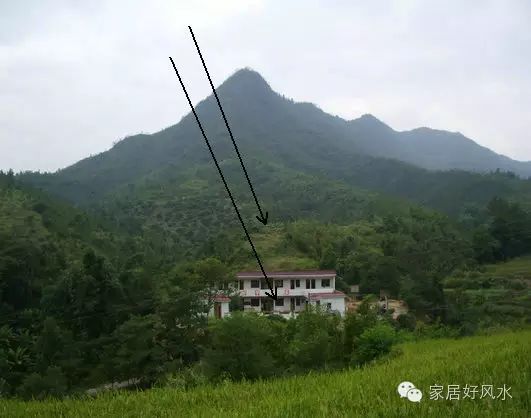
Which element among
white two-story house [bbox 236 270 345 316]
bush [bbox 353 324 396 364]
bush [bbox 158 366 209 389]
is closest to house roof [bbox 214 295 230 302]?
white two-story house [bbox 236 270 345 316]

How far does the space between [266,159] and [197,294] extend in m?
90.3

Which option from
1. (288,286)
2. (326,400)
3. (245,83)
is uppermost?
(245,83)

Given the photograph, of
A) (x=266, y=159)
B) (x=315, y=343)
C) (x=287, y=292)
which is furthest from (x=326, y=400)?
(x=266, y=159)

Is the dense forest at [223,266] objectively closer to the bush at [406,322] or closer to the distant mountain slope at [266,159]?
the bush at [406,322]

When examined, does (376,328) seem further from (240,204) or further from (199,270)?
(240,204)

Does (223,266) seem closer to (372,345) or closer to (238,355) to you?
(372,345)

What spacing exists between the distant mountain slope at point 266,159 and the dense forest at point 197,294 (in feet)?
98.8

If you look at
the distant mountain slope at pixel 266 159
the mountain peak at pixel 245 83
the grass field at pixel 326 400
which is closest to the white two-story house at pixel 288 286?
the grass field at pixel 326 400

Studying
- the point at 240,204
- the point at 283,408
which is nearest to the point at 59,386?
the point at 283,408

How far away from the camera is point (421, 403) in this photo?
5.46m

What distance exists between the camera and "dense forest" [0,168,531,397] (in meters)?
17.8

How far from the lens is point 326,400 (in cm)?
613

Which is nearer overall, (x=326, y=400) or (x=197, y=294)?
(x=326, y=400)

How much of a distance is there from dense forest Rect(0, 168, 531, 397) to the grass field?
2372 mm
